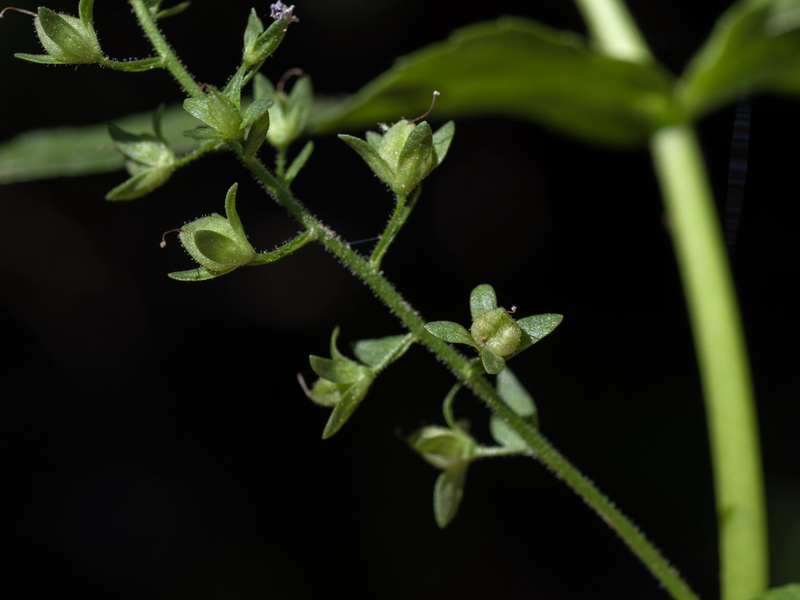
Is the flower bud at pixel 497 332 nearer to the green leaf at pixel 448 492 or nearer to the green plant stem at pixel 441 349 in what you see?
the green plant stem at pixel 441 349

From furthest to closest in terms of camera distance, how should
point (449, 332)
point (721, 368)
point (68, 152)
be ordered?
point (68, 152) < point (721, 368) < point (449, 332)

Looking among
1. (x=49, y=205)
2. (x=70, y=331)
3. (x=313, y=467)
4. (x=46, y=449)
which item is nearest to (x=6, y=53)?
(x=49, y=205)

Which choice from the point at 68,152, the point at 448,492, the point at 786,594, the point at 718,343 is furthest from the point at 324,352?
the point at 786,594

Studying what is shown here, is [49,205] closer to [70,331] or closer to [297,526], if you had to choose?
[70,331]

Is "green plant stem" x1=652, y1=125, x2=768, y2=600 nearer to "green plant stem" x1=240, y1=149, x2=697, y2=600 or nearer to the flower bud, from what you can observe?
"green plant stem" x1=240, y1=149, x2=697, y2=600

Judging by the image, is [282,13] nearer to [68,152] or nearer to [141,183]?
[141,183]
